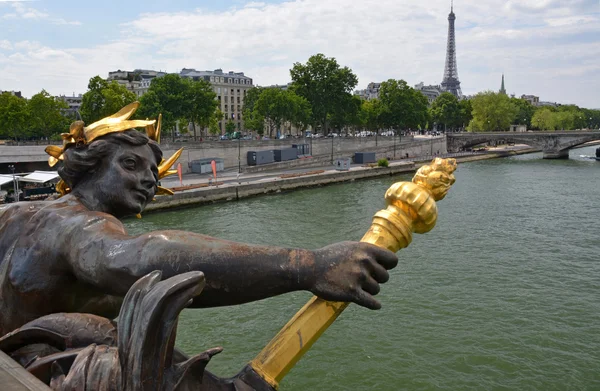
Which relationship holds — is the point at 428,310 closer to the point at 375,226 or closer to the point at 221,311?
the point at 221,311

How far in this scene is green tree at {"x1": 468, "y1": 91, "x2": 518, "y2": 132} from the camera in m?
85.4

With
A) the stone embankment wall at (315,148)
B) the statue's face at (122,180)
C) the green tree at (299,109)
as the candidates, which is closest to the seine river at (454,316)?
the statue's face at (122,180)

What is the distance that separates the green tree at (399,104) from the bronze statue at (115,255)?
2824 inches

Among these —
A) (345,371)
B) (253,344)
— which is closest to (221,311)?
(253,344)

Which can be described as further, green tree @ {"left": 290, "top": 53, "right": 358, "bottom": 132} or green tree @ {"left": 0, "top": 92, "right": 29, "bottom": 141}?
green tree @ {"left": 290, "top": 53, "right": 358, "bottom": 132}

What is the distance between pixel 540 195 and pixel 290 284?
108ft

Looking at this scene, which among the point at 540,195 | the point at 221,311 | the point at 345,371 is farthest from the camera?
the point at 540,195

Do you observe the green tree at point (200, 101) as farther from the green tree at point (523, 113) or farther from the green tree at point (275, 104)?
the green tree at point (523, 113)

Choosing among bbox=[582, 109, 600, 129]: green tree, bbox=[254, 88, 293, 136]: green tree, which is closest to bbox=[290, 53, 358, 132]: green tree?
bbox=[254, 88, 293, 136]: green tree

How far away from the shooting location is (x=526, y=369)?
9.28 meters

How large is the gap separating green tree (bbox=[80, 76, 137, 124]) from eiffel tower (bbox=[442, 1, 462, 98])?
467ft

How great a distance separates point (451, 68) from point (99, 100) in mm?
148894

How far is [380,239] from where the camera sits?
215 centimetres

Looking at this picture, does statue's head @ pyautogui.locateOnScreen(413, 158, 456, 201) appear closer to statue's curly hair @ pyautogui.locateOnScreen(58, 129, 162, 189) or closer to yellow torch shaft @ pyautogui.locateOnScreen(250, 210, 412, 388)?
yellow torch shaft @ pyautogui.locateOnScreen(250, 210, 412, 388)
